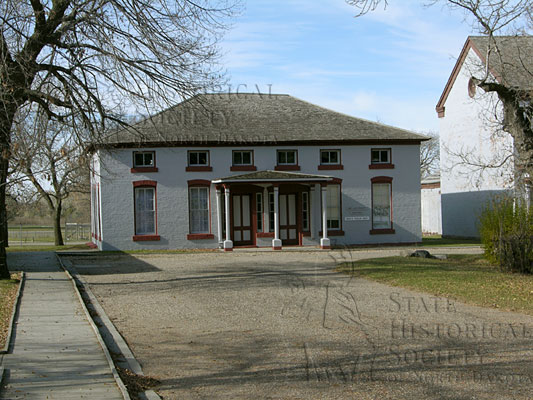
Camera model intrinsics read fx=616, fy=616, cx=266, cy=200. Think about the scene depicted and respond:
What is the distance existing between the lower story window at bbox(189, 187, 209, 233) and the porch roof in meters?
1.04

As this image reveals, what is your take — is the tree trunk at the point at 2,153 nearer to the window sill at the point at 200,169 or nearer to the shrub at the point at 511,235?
the window sill at the point at 200,169

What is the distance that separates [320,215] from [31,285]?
57.0ft

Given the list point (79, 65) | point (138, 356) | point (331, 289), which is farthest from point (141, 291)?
point (138, 356)

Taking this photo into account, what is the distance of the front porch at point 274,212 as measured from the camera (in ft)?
94.2

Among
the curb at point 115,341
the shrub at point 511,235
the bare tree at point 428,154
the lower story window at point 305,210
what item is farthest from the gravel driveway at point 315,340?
the bare tree at point 428,154

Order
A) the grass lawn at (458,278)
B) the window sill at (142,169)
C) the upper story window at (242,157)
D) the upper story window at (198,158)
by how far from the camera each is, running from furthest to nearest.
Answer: the upper story window at (242,157) < the upper story window at (198,158) < the window sill at (142,169) < the grass lawn at (458,278)

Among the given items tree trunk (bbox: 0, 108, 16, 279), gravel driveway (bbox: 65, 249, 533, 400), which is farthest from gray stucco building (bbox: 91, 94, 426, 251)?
gravel driveway (bbox: 65, 249, 533, 400)

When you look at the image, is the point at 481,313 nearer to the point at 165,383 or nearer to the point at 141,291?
the point at 165,383

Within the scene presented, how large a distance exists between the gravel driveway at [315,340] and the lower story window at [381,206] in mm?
14398

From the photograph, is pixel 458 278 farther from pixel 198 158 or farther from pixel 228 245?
pixel 198 158

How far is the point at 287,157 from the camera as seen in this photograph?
99.1 feet

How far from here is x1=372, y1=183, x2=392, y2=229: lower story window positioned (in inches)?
1216

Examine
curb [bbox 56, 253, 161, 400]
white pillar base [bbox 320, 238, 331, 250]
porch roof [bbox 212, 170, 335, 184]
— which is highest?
porch roof [bbox 212, 170, 335, 184]

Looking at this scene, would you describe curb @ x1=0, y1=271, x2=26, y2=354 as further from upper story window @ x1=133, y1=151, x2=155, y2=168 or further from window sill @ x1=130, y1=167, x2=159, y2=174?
upper story window @ x1=133, y1=151, x2=155, y2=168
